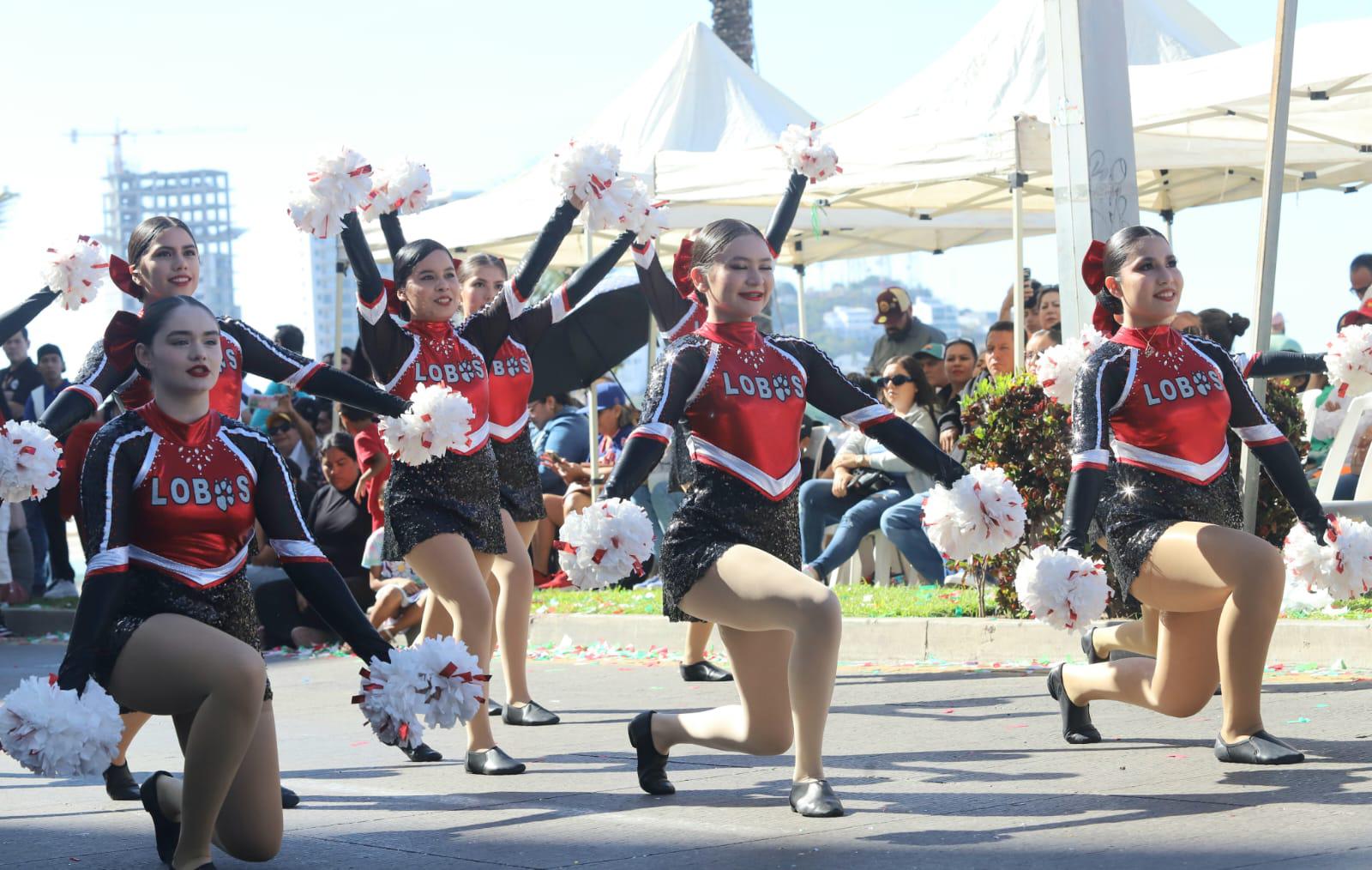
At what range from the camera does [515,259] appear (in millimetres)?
20438

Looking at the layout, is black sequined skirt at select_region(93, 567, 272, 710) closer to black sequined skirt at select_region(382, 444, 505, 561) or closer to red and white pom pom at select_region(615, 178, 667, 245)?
black sequined skirt at select_region(382, 444, 505, 561)

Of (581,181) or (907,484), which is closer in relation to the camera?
(581,181)

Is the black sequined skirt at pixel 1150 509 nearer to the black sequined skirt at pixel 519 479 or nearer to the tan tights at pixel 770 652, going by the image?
the tan tights at pixel 770 652

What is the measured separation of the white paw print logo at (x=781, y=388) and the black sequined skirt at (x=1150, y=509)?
1.29m

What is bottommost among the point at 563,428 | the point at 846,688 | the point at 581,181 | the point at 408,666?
the point at 846,688

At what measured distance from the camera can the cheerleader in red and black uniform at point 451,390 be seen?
23.1 ft

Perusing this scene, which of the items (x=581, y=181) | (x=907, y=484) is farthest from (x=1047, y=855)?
(x=907, y=484)

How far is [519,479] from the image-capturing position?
27.3 ft

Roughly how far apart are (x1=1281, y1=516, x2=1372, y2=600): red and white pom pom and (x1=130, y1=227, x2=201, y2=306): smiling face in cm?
410

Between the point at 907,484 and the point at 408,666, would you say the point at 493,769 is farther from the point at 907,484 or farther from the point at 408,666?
the point at 907,484

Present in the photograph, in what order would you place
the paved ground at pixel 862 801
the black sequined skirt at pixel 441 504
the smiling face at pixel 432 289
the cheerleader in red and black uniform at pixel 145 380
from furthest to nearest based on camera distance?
the smiling face at pixel 432 289 → the black sequined skirt at pixel 441 504 → the cheerleader in red and black uniform at pixel 145 380 → the paved ground at pixel 862 801

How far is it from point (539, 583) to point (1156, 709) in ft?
26.5

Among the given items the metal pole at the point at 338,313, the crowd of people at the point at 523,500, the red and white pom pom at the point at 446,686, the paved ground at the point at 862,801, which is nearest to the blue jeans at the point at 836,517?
the crowd of people at the point at 523,500

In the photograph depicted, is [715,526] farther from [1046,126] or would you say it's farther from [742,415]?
[1046,126]
